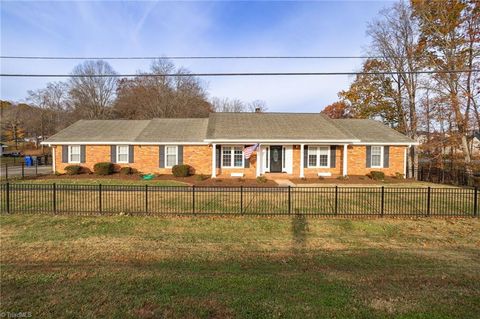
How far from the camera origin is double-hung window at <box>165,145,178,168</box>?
19422 mm

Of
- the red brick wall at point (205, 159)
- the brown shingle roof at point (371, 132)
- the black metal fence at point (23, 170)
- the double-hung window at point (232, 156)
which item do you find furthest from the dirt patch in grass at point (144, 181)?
the brown shingle roof at point (371, 132)

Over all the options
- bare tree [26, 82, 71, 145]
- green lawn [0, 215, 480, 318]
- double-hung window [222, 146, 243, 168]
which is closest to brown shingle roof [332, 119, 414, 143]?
double-hung window [222, 146, 243, 168]

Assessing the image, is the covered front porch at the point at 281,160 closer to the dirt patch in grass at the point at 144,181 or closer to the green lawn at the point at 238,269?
the dirt patch in grass at the point at 144,181

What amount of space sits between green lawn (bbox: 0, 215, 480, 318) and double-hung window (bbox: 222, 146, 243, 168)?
10802 mm

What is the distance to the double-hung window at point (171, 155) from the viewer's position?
765 inches

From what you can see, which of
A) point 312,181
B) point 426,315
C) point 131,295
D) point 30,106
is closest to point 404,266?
point 426,315

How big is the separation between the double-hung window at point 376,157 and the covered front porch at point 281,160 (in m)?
2.51

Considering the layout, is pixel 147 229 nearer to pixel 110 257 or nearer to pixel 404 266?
pixel 110 257

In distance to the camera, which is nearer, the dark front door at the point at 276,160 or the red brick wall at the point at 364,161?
the dark front door at the point at 276,160

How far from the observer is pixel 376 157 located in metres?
19.7

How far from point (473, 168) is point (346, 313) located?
24.8 meters

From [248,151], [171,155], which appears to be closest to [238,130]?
[248,151]

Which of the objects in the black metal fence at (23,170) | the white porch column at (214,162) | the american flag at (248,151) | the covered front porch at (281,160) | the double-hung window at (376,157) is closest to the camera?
the american flag at (248,151)

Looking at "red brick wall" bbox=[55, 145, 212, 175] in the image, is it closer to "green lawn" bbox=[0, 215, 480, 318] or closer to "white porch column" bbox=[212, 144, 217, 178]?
"white porch column" bbox=[212, 144, 217, 178]
